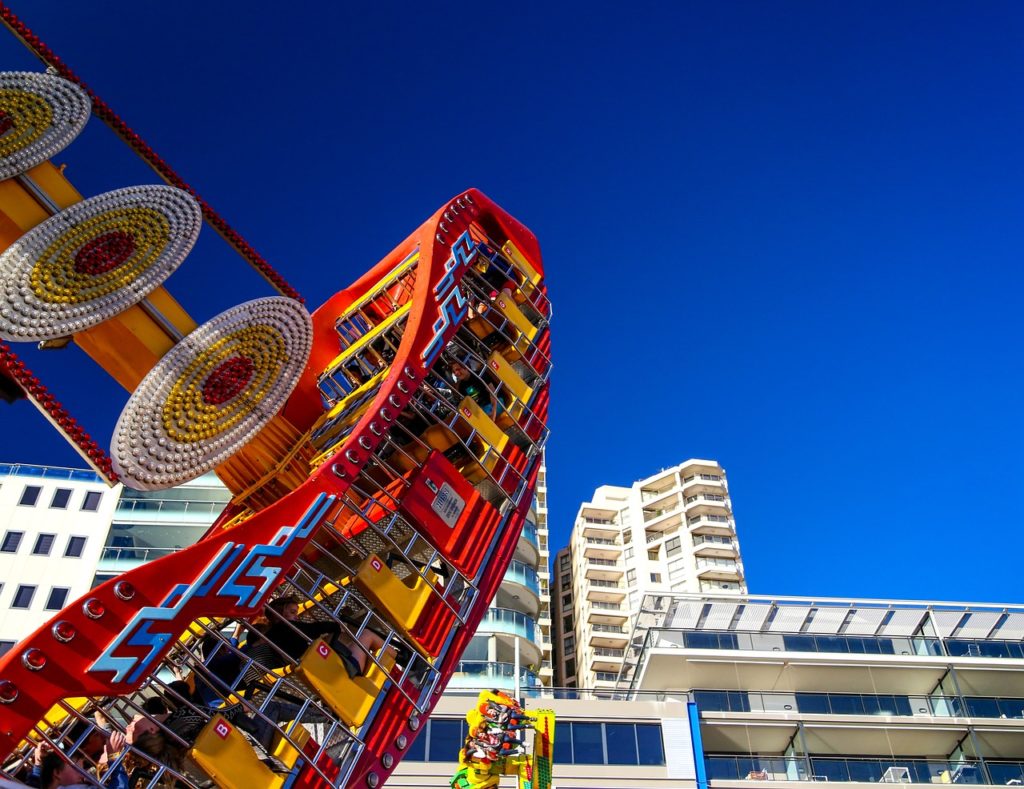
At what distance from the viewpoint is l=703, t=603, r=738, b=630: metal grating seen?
4216 cm

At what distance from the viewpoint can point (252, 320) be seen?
13.8 meters

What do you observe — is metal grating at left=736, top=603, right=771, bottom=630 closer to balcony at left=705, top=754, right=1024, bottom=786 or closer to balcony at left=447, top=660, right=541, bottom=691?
balcony at left=705, top=754, right=1024, bottom=786

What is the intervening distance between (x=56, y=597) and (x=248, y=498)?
126 ft

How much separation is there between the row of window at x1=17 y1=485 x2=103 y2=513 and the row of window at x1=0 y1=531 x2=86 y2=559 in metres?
1.87

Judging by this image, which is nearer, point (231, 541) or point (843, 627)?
point (231, 541)

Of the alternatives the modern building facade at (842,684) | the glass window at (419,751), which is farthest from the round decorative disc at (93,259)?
the modern building facade at (842,684)

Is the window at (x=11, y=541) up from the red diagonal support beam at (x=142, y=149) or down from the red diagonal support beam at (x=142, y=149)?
up

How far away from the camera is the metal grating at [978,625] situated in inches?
1736

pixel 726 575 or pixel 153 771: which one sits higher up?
pixel 726 575

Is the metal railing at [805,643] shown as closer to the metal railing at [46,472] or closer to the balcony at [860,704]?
the balcony at [860,704]

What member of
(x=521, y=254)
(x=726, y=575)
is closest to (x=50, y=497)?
(x=521, y=254)

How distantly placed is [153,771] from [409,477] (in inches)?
226

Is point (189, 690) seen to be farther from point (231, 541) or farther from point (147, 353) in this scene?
point (147, 353)

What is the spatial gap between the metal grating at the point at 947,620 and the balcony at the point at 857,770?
7.53m
